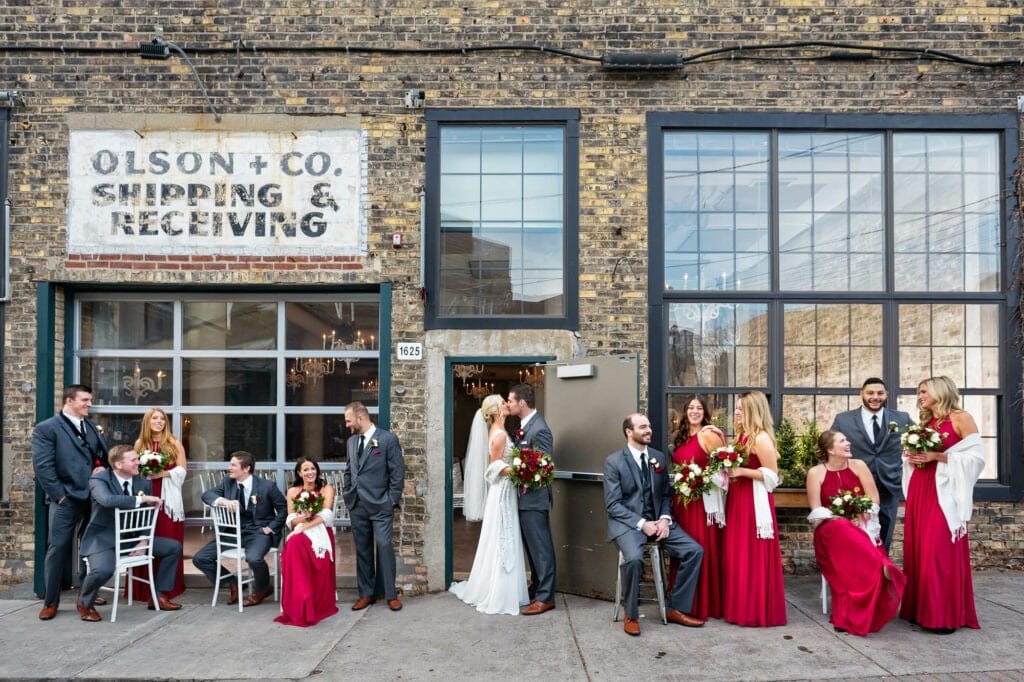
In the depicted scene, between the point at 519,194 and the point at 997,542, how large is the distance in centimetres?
605

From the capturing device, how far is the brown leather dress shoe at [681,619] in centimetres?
648

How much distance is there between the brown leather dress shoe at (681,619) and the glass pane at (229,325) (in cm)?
481

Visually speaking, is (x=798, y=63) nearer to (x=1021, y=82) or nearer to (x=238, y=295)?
(x=1021, y=82)

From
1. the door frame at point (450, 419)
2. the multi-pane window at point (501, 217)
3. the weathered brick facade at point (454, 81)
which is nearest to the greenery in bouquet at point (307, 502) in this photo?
the door frame at point (450, 419)

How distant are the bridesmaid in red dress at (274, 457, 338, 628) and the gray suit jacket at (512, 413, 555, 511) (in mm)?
1802

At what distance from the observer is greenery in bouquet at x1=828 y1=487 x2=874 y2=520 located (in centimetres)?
642

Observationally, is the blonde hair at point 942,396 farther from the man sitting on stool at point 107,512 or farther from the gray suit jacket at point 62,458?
the gray suit jacket at point 62,458

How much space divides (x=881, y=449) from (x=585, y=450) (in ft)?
9.00

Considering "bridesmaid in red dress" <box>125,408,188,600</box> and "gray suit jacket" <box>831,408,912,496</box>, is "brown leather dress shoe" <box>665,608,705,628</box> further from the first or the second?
"bridesmaid in red dress" <box>125,408,188,600</box>

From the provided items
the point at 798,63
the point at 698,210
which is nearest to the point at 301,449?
the point at 698,210

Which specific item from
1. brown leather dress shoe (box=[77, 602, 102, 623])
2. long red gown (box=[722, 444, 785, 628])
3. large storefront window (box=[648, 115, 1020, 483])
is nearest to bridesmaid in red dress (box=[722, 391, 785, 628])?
long red gown (box=[722, 444, 785, 628])

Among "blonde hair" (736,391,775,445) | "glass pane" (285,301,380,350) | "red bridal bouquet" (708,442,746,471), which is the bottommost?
"red bridal bouquet" (708,442,746,471)

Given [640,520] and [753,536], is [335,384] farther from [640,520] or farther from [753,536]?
[753,536]

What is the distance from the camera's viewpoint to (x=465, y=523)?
8211mm
